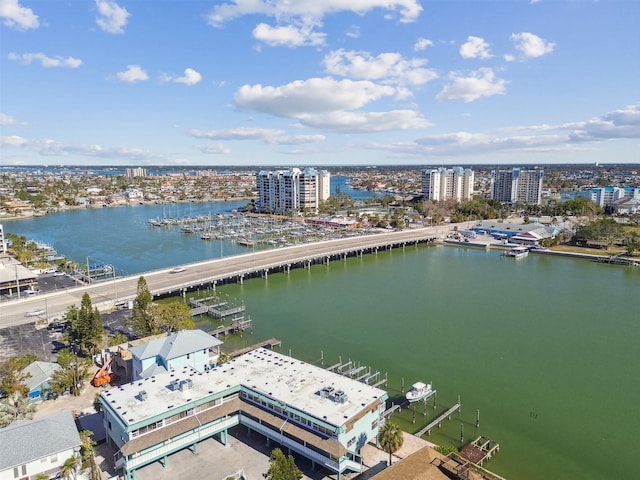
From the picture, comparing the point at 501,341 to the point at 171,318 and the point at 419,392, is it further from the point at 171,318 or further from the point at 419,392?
the point at 171,318

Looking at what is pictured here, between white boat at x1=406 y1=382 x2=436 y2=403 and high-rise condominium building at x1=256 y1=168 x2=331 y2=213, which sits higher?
high-rise condominium building at x1=256 y1=168 x2=331 y2=213

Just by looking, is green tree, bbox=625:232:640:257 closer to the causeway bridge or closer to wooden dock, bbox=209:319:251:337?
the causeway bridge

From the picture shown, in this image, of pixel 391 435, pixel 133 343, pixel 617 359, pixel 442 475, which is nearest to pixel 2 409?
pixel 133 343

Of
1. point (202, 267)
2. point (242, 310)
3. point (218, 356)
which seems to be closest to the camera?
point (218, 356)

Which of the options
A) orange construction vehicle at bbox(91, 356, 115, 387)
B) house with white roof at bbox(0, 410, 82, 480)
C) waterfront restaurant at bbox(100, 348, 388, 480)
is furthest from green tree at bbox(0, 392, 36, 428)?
orange construction vehicle at bbox(91, 356, 115, 387)

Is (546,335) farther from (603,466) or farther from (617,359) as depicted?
(603,466)

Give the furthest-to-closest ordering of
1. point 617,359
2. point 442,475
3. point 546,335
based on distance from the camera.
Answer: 1. point 546,335
2. point 617,359
3. point 442,475

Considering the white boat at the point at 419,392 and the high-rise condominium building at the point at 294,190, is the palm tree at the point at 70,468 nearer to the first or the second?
the white boat at the point at 419,392
